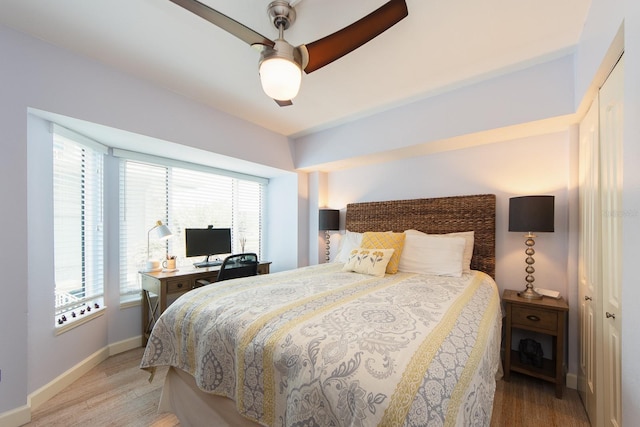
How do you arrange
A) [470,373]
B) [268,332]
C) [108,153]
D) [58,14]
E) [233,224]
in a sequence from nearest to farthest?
1. [470,373]
2. [268,332]
3. [58,14]
4. [108,153]
5. [233,224]

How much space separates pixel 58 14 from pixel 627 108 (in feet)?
9.89

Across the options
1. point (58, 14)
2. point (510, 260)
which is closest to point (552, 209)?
point (510, 260)

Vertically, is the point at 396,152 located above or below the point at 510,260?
above

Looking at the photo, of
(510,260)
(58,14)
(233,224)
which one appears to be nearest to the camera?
(58,14)

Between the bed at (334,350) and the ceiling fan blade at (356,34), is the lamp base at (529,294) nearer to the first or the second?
the bed at (334,350)

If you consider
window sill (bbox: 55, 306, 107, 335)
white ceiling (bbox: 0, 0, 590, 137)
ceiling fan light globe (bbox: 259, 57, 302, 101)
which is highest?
white ceiling (bbox: 0, 0, 590, 137)

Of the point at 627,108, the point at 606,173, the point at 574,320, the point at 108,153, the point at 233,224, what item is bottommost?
the point at 574,320

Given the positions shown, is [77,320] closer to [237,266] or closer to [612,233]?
[237,266]

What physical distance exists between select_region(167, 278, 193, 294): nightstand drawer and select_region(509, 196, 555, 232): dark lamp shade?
3.22m

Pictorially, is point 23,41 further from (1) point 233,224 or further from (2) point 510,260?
(2) point 510,260

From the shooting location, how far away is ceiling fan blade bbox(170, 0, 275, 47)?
1.08 m

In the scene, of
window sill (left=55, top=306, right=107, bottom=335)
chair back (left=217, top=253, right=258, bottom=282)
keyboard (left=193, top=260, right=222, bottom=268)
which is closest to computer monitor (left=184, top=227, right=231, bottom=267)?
keyboard (left=193, top=260, right=222, bottom=268)

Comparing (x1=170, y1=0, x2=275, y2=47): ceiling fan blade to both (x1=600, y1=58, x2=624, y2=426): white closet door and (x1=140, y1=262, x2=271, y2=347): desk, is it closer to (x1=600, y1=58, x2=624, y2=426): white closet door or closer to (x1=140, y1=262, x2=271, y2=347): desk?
(x1=600, y1=58, x2=624, y2=426): white closet door

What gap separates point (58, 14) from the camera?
5.06 ft
